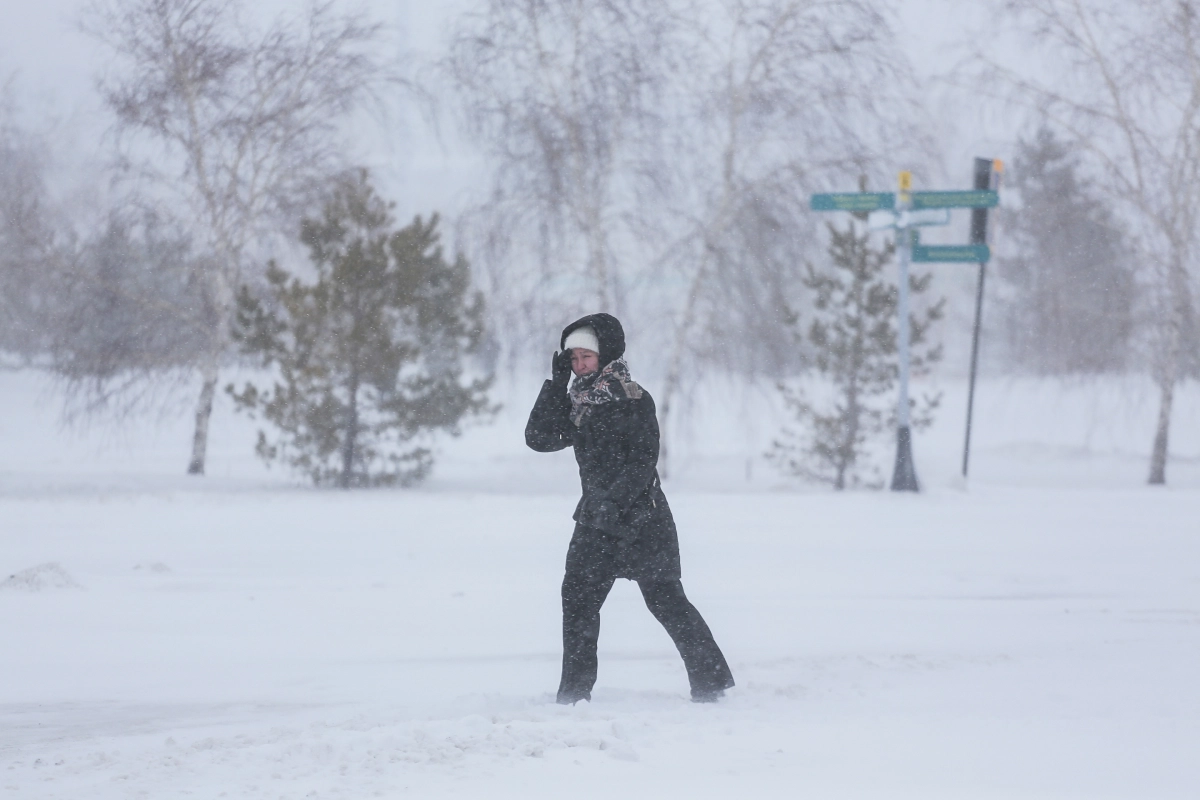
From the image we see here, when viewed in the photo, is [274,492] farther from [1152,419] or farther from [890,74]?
[1152,419]

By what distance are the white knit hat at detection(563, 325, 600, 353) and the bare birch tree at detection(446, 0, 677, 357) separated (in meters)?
12.3

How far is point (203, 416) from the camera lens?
61.7 feet

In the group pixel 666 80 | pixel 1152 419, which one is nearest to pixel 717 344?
pixel 666 80

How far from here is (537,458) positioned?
1070 inches

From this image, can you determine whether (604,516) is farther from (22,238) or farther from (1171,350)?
(1171,350)

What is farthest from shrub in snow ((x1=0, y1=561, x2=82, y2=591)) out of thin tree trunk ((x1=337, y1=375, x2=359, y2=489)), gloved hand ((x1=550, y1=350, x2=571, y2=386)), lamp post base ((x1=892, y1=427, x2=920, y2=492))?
lamp post base ((x1=892, y1=427, x2=920, y2=492))

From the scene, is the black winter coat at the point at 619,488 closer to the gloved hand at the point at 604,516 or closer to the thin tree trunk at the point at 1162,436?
the gloved hand at the point at 604,516

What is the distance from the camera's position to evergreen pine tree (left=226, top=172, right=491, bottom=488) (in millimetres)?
15727

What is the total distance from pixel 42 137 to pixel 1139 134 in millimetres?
26663

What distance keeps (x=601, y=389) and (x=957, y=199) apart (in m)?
10.6

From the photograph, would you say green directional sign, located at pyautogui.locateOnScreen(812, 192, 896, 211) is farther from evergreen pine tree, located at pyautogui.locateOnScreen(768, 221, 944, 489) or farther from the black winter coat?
the black winter coat

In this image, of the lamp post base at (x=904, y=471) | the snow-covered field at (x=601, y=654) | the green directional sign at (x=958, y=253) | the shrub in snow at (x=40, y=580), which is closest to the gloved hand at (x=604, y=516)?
the snow-covered field at (x=601, y=654)

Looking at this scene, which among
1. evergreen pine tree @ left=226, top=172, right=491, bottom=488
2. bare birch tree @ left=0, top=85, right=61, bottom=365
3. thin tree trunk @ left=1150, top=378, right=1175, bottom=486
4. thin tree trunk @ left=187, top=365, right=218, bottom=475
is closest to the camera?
evergreen pine tree @ left=226, top=172, right=491, bottom=488

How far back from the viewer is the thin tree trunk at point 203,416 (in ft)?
60.3
